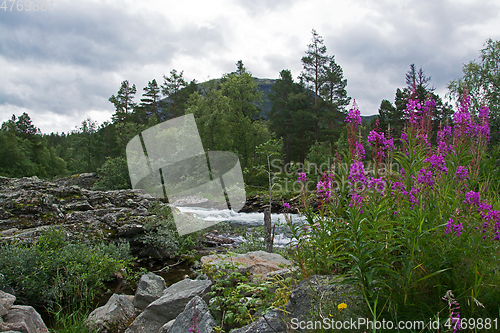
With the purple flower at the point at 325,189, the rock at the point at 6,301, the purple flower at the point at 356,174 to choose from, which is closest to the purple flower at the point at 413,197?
the purple flower at the point at 356,174

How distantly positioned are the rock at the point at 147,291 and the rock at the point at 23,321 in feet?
4.50

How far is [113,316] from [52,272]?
2.14 meters

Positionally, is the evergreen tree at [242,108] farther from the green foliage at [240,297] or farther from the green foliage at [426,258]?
the green foliage at [426,258]

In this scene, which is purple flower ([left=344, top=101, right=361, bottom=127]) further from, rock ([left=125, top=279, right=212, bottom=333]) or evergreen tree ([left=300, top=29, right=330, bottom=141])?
evergreen tree ([left=300, top=29, right=330, bottom=141])

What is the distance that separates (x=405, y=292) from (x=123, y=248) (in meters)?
7.11

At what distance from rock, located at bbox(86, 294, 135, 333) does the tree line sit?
57.2ft

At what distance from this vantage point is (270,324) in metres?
2.42

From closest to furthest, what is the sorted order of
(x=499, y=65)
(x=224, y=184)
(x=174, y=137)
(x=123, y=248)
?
(x=123, y=248) < (x=499, y=65) < (x=224, y=184) < (x=174, y=137)

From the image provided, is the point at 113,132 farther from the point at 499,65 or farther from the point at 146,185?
the point at 499,65

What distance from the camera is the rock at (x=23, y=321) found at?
348 cm

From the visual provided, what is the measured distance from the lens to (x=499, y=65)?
21688 millimetres

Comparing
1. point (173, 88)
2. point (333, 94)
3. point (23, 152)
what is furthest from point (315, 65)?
point (23, 152)

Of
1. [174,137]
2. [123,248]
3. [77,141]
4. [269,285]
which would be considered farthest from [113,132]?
[269,285]

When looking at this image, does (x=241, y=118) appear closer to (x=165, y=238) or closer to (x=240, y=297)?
(x=165, y=238)
